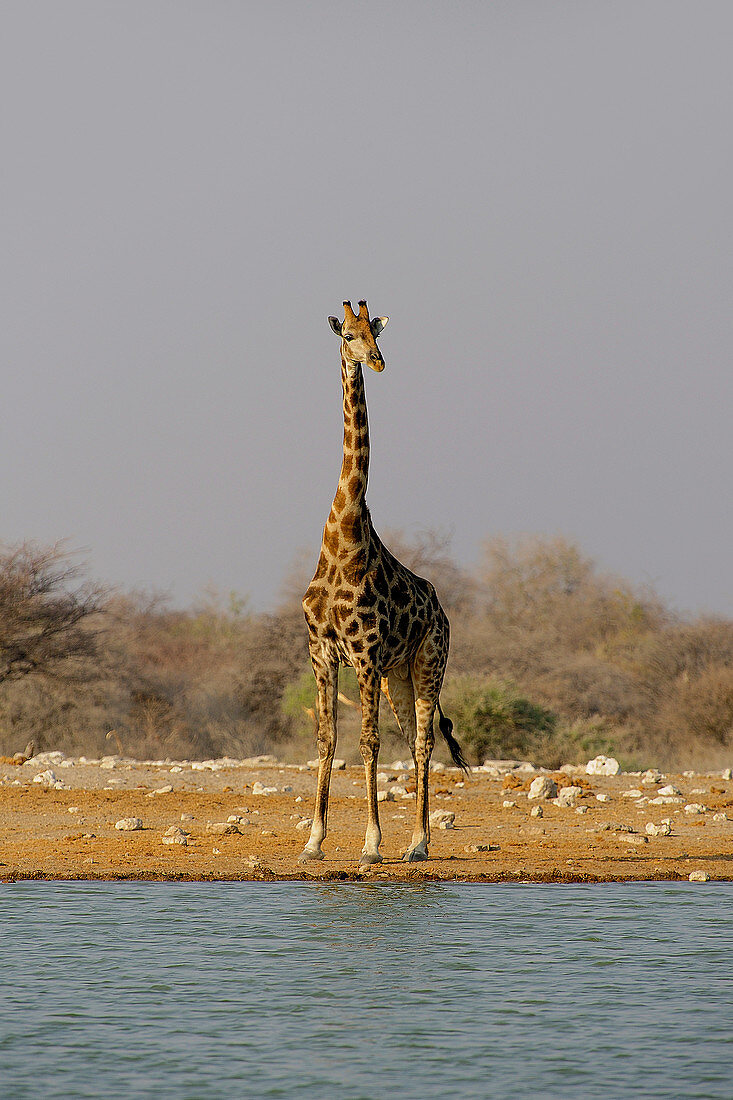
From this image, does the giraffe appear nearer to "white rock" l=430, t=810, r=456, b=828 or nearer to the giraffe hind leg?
the giraffe hind leg

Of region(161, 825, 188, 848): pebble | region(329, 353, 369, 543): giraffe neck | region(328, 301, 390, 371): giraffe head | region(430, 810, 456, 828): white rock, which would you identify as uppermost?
region(328, 301, 390, 371): giraffe head

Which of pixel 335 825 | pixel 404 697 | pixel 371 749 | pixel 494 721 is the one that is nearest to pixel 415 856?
pixel 371 749

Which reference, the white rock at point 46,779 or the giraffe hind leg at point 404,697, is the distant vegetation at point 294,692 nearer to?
the white rock at point 46,779

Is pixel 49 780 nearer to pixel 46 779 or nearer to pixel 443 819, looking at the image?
pixel 46 779

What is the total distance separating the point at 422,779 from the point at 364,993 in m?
4.46

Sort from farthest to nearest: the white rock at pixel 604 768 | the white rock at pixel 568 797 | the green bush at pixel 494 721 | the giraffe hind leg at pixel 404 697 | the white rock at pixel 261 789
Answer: the green bush at pixel 494 721
the white rock at pixel 604 768
the white rock at pixel 261 789
the white rock at pixel 568 797
the giraffe hind leg at pixel 404 697

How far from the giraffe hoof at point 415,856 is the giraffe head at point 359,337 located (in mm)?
3995

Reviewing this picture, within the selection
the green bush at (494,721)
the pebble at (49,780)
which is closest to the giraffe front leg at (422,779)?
the pebble at (49,780)

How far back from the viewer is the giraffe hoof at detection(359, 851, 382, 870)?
1017 cm

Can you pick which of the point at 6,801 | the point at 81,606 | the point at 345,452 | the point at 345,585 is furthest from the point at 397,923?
the point at 81,606

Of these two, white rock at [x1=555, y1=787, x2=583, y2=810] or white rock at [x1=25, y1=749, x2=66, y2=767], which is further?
white rock at [x1=25, y1=749, x2=66, y2=767]

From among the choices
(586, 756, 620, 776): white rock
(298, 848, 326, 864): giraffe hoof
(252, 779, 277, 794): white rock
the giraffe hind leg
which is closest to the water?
(298, 848, 326, 864): giraffe hoof

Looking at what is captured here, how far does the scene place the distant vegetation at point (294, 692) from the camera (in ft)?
68.5

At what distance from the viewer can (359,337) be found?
10172 millimetres
